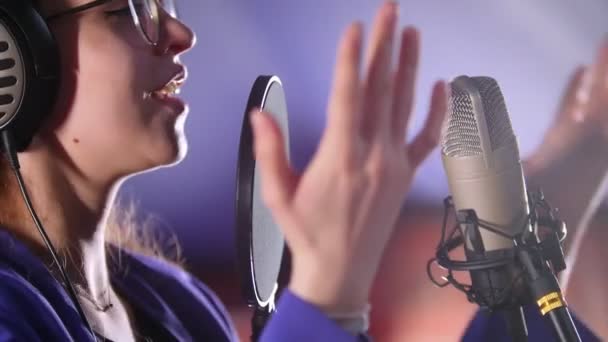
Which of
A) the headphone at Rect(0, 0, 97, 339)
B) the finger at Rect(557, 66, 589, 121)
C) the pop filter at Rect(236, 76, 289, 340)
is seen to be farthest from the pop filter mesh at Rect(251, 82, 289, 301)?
the finger at Rect(557, 66, 589, 121)

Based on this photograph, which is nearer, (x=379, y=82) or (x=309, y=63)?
(x=379, y=82)

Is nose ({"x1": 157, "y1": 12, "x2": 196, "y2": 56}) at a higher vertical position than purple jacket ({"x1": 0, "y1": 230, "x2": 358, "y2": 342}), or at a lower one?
higher

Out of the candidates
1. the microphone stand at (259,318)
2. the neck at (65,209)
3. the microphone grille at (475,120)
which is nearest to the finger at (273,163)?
the microphone grille at (475,120)

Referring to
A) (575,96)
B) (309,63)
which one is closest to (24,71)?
(309,63)

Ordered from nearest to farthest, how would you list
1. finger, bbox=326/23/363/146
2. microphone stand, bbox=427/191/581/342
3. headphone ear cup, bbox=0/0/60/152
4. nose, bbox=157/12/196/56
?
finger, bbox=326/23/363/146 < microphone stand, bbox=427/191/581/342 < headphone ear cup, bbox=0/0/60/152 < nose, bbox=157/12/196/56

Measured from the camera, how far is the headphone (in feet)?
A: 2.46

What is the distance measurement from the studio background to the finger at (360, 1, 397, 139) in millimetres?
334

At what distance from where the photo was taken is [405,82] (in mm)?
510

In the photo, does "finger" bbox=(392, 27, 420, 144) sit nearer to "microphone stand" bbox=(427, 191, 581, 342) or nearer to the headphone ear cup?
"microphone stand" bbox=(427, 191, 581, 342)

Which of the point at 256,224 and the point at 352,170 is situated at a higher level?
the point at 352,170

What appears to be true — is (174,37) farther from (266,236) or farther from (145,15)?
(266,236)

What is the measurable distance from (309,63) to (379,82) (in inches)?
15.4

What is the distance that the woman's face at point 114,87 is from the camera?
0.84 metres

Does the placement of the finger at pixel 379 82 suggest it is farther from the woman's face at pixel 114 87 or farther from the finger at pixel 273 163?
the woman's face at pixel 114 87
